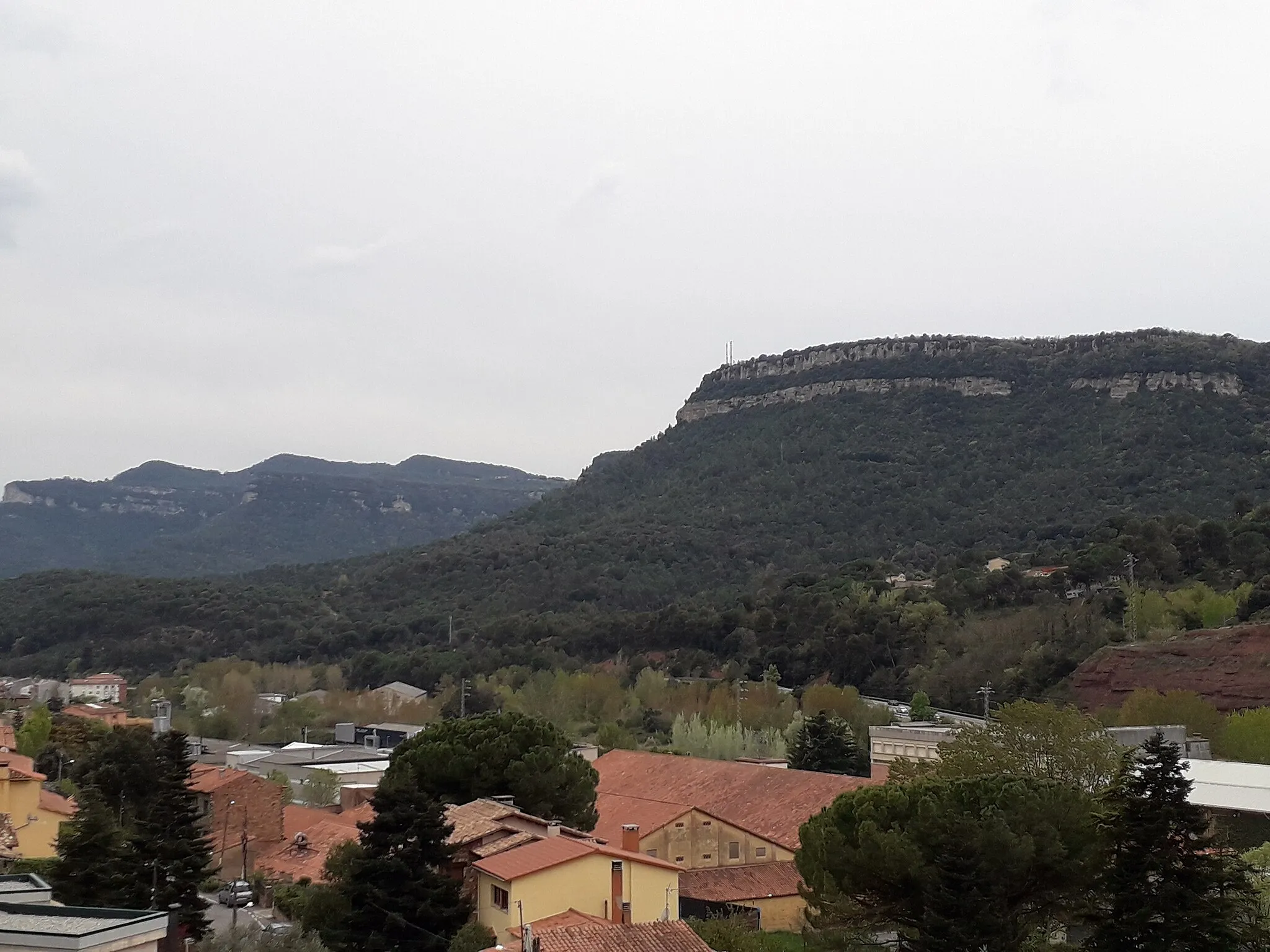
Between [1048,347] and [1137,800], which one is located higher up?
[1048,347]

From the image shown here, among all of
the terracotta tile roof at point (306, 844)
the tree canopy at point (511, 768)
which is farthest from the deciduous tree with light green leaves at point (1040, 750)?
the terracotta tile roof at point (306, 844)

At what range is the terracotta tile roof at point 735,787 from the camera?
40.2 meters

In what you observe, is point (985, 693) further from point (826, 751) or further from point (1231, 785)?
point (1231, 785)

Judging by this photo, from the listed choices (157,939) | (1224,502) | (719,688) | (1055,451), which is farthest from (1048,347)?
(157,939)

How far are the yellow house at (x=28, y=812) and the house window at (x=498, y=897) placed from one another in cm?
1596

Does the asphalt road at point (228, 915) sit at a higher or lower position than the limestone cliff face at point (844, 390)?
lower

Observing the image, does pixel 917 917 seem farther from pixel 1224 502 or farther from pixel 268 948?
pixel 1224 502

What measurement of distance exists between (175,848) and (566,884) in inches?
285

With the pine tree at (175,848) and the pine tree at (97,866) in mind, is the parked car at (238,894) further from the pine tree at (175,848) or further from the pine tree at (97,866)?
the pine tree at (97,866)

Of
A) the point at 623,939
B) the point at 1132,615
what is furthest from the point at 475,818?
the point at 1132,615

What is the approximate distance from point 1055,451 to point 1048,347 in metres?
20.5

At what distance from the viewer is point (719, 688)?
72.8 m

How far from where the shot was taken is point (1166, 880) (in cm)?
2238

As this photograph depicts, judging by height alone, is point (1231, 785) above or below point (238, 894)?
above
